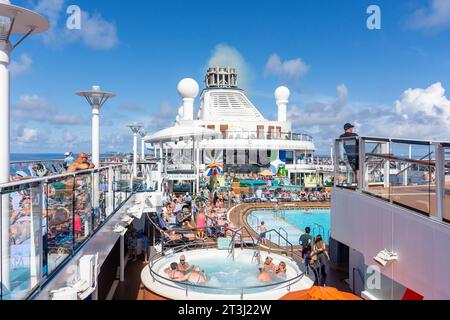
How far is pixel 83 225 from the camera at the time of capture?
150 inches

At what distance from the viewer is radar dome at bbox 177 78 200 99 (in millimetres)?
28375

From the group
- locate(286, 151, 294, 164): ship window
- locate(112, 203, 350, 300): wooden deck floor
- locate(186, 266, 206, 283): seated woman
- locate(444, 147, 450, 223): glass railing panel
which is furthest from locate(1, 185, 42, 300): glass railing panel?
locate(286, 151, 294, 164): ship window

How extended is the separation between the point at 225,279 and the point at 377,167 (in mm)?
3753

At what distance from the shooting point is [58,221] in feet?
9.65

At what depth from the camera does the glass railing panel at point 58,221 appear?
2664mm

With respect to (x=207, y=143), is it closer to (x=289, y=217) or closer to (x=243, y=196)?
(x=243, y=196)

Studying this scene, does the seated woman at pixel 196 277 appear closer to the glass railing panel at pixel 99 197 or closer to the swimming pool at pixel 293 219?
the glass railing panel at pixel 99 197

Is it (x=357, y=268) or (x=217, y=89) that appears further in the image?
(x=217, y=89)

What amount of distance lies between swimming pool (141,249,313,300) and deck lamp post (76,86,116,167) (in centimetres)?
257

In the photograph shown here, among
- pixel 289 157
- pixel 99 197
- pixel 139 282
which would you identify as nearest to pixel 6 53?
pixel 99 197

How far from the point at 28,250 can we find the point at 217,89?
33030 millimetres

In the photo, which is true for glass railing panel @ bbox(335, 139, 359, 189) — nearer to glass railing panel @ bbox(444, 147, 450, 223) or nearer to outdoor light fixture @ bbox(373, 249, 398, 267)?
outdoor light fixture @ bbox(373, 249, 398, 267)

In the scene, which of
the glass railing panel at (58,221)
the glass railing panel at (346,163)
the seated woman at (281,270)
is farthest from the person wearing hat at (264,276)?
the glass railing panel at (58,221)
